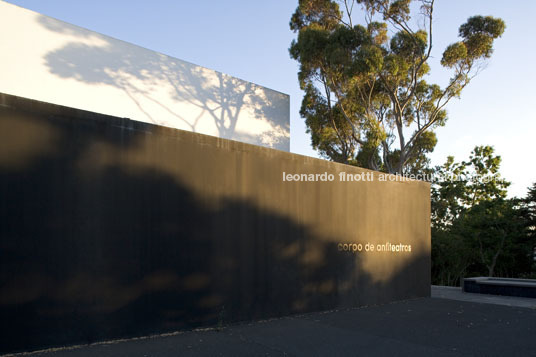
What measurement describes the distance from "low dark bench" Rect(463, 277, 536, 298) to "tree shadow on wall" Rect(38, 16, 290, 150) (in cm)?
720

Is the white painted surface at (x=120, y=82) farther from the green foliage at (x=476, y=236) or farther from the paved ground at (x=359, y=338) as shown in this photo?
the green foliage at (x=476, y=236)

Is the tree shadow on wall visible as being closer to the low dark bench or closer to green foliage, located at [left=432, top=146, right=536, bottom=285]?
the low dark bench

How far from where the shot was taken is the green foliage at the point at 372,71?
1620cm

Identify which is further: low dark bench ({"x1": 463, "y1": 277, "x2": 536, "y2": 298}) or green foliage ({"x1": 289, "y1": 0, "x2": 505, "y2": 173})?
green foliage ({"x1": 289, "y1": 0, "x2": 505, "y2": 173})

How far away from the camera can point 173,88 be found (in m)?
11.1

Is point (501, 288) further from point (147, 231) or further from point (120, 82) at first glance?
point (120, 82)

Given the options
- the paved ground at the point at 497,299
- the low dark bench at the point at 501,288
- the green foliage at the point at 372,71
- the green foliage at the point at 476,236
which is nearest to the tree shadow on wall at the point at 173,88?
the green foliage at the point at 372,71

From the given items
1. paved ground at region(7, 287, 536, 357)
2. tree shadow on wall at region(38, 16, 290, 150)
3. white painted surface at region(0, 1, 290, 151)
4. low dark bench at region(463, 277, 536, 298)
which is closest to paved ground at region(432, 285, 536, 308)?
low dark bench at region(463, 277, 536, 298)

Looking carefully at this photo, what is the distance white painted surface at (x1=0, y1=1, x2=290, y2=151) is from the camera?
8.57 meters

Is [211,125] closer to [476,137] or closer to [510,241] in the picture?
[510,241]

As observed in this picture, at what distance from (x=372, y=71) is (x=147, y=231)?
502 inches

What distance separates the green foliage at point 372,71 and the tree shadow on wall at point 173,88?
12.5 ft

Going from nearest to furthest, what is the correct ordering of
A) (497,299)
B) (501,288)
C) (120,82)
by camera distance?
(497,299) → (501,288) → (120,82)

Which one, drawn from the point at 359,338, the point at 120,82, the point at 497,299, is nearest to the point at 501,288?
the point at 497,299
